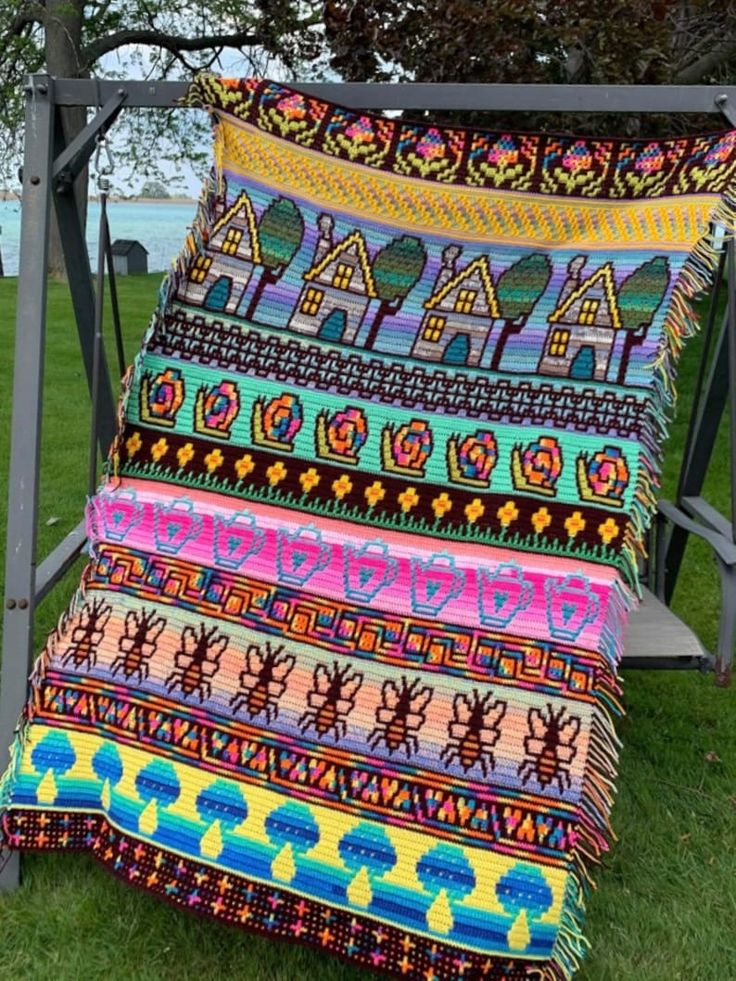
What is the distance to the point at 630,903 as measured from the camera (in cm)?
238

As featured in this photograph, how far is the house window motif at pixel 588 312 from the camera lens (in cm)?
232

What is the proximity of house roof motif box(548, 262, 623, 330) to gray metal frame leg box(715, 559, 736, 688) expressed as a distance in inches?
26.6

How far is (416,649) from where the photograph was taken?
214cm

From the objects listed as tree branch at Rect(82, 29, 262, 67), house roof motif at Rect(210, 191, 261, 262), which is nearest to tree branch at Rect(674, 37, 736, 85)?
house roof motif at Rect(210, 191, 261, 262)

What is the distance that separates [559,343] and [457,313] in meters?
0.26

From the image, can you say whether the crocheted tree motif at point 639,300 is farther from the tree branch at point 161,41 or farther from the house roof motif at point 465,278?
the tree branch at point 161,41

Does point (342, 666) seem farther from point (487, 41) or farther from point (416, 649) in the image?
point (487, 41)

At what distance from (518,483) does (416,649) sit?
0.45m

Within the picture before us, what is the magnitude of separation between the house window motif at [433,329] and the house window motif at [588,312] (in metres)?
0.34

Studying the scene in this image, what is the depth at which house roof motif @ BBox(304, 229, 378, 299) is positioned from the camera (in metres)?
2.40

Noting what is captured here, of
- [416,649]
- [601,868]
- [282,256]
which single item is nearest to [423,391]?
[282,256]

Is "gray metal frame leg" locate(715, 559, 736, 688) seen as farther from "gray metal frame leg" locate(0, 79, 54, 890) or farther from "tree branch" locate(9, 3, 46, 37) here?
"tree branch" locate(9, 3, 46, 37)

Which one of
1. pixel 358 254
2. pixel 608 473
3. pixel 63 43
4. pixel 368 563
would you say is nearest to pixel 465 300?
pixel 358 254

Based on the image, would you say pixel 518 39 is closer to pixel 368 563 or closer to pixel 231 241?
pixel 231 241
